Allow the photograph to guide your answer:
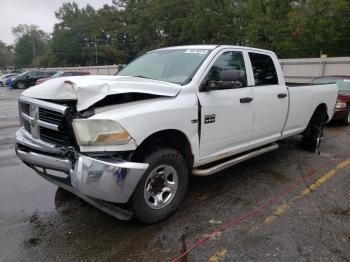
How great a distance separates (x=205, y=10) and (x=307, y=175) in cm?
2698

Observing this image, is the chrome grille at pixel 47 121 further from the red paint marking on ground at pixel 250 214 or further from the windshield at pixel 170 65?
the red paint marking on ground at pixel 250 214

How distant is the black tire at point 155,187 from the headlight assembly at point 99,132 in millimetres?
446

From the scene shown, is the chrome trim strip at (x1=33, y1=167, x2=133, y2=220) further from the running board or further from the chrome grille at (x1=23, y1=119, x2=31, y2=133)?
the running board

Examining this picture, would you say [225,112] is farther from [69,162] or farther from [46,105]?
[46,105]

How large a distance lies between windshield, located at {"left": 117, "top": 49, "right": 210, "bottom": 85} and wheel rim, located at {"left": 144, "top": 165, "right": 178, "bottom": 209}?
1074 millimetres

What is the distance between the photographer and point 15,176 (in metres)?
5.01

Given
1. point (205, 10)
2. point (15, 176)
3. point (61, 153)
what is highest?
point (205, 10)

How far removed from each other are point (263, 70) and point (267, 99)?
1.76ft

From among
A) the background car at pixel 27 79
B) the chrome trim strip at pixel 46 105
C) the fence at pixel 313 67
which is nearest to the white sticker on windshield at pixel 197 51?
the chrome trim strip at pixel 46 105

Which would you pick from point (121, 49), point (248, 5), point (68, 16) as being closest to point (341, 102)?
point (248, 5)

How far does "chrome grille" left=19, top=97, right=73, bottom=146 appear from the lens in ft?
10.5

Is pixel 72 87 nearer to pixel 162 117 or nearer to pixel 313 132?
pixel 162 117

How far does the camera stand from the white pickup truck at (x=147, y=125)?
2971 mm

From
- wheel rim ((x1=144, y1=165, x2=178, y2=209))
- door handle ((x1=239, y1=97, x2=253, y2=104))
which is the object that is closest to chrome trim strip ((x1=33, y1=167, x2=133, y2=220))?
wheel rim ((x1=144, y1=165, x2=178, y2=209))
